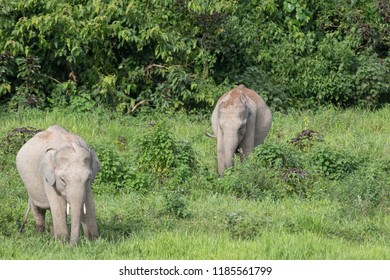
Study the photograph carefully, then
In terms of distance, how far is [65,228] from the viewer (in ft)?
32.9

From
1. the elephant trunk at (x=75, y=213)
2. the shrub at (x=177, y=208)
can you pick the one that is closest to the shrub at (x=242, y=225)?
the shrub at (x=177, y=208)

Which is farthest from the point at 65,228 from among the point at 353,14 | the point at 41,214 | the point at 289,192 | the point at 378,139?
the point at 353,14

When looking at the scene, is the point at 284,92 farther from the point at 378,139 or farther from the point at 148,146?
the point at 148,146

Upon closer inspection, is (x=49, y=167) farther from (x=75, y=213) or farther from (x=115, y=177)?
(x=115, y=177)

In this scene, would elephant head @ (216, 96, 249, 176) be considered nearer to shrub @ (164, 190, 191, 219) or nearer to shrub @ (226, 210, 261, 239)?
shrub @ (164, 190, 191, 219)

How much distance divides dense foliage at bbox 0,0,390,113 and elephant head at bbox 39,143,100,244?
6.69 meters

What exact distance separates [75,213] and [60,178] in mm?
381

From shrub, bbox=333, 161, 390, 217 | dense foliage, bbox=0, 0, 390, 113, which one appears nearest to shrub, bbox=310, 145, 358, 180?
shrub, bbox=333, 161, 390, 217

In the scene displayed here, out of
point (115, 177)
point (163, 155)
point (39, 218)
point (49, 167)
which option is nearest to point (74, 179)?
point (49, 167)

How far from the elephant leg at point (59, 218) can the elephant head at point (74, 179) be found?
0.13ft

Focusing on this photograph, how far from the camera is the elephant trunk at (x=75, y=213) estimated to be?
9.63 meters

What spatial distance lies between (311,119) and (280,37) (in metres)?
2.42

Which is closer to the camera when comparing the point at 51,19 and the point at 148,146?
the point at 148,146

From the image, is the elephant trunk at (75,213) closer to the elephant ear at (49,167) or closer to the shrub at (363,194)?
the elephant ear at (49,167)
